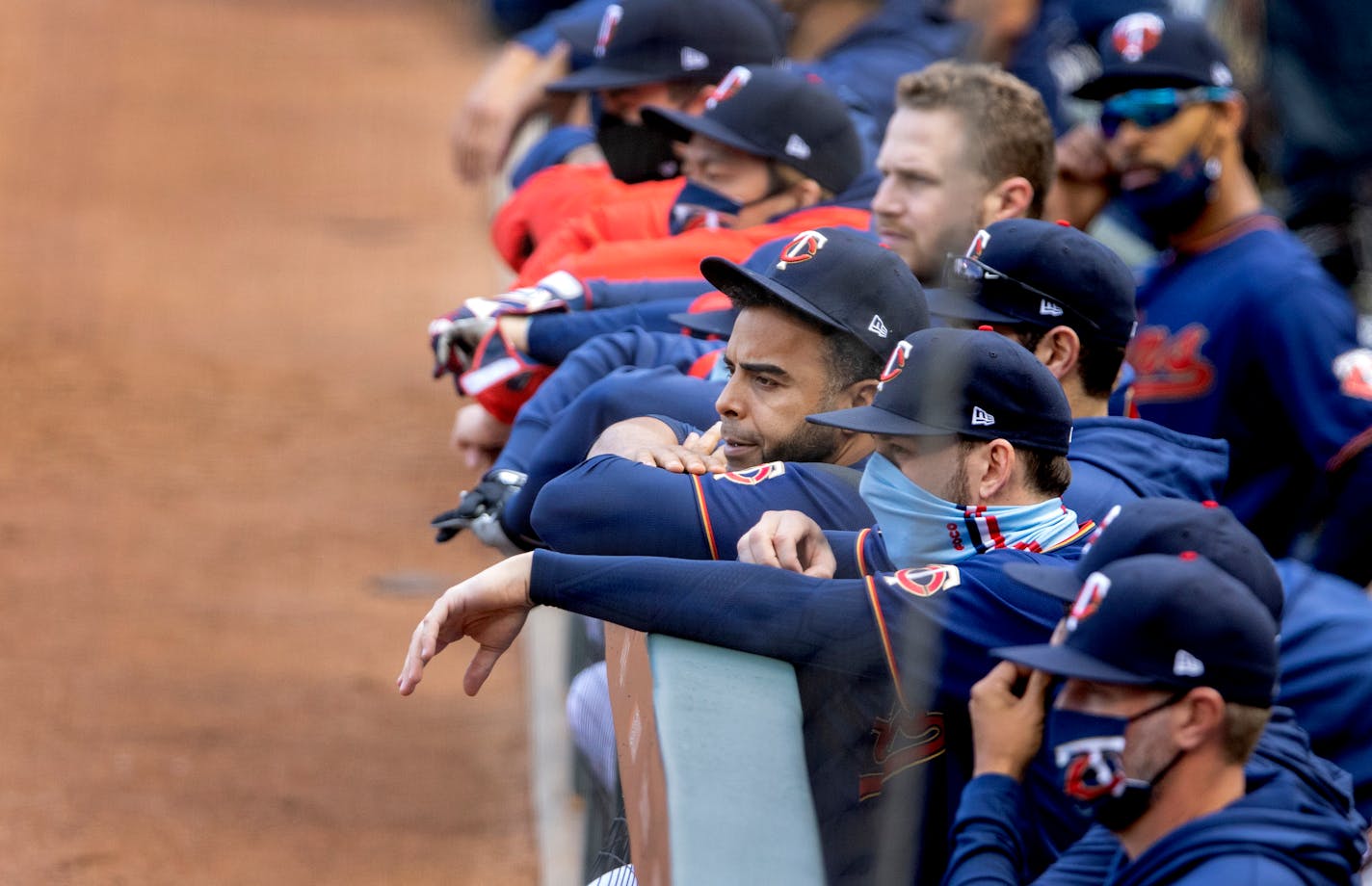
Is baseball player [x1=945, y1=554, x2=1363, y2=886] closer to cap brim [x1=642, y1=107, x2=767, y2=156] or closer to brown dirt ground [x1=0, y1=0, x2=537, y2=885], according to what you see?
cap brim [x1=642, y1=107, x2=767, y2=156]

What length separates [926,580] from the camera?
2496mm

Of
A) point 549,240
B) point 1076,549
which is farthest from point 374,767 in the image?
point 1076,549

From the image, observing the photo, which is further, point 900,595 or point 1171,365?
point 1171,365

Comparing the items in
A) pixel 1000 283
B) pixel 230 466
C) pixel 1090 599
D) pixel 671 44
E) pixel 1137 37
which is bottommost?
pixel 230 466

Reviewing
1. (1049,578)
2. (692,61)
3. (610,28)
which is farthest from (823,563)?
(610,28)

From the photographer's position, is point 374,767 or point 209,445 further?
point 209,445

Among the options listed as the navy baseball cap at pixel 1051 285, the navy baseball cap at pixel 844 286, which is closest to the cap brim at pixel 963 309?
the navy baseball cap at pixel 1051 285

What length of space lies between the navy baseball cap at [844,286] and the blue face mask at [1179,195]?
2369mm

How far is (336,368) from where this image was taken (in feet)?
34.6

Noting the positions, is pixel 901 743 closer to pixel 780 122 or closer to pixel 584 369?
pixel 584 369

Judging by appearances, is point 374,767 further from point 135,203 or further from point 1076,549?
point 135,203

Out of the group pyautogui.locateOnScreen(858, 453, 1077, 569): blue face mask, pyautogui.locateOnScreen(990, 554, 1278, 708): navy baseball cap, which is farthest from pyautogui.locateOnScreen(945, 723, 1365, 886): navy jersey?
pyautogui.locateOnScreen(858, 453, 1077, 569): blue face mask

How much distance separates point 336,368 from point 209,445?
148 centimetres

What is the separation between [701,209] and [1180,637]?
2.32 meters
